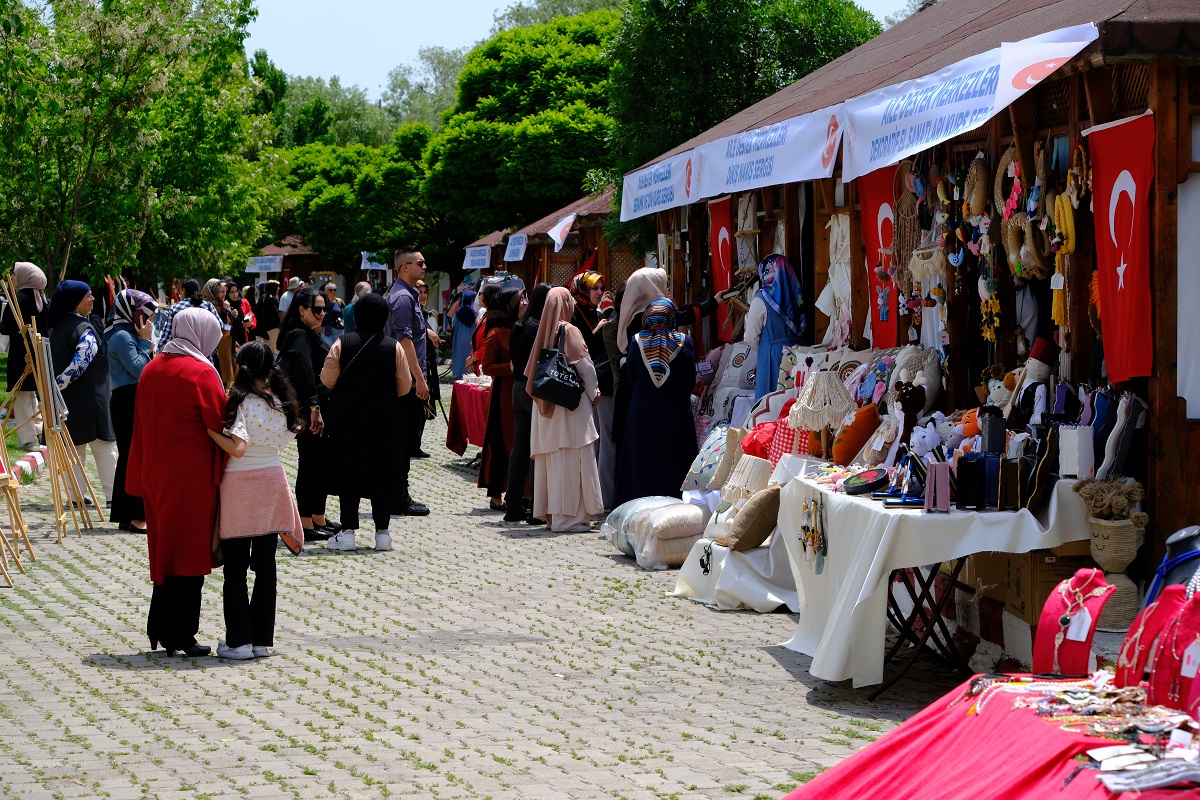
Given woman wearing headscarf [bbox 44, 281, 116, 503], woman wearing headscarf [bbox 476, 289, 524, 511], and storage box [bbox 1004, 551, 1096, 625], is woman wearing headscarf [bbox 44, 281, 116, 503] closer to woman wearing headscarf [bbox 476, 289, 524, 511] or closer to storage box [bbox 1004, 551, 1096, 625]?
woman wearing headscarf [bbox 476, 289, 524, 511]

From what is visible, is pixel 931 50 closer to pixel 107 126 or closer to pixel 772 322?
pixel 772 322

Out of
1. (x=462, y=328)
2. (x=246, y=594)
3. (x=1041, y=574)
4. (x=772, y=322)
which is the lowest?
(x=246, y=594)

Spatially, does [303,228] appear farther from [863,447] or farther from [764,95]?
[863,447]

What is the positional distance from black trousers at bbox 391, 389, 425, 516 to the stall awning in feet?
8.82

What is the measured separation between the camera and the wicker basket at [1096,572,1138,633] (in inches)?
250

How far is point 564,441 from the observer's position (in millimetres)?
11750

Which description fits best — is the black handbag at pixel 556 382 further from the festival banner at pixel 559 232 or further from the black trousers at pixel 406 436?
the festival banner at pixel 559 232

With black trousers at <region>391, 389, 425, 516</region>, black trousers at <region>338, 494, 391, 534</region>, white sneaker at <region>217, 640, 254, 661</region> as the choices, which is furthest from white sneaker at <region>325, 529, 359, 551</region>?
white sneaker at <region>217, 640, 254, 661</region>

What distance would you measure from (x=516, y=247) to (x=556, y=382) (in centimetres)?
1670

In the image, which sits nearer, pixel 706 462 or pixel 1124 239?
pixel 1124 239

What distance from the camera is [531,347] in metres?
12.0

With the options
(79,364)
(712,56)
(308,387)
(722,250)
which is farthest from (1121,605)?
(712,56)

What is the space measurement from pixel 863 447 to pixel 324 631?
3229 millimetres

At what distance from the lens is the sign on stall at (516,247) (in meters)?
27.5
